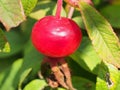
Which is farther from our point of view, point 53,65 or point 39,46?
point 53,65

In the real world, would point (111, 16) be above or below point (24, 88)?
above

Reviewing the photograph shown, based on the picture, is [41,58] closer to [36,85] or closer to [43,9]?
[36,85]

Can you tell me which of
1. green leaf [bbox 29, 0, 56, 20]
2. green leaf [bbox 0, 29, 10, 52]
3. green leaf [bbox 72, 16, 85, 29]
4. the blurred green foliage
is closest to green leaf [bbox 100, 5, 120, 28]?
the blurred green foliage

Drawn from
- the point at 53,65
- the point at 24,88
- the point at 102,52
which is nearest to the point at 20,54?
the point at 24,88

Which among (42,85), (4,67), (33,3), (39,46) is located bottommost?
(4,67)

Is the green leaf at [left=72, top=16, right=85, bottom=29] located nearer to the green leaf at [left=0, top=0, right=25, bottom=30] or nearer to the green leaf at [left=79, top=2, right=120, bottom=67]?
the green leaf at [left=79, top=2, right=120, bottom=67]

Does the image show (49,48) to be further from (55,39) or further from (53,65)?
(53,65)

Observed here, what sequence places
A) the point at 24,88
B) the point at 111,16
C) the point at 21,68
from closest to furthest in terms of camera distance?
the point at 24,88 → the point at 21,68 → the point at 111,16
